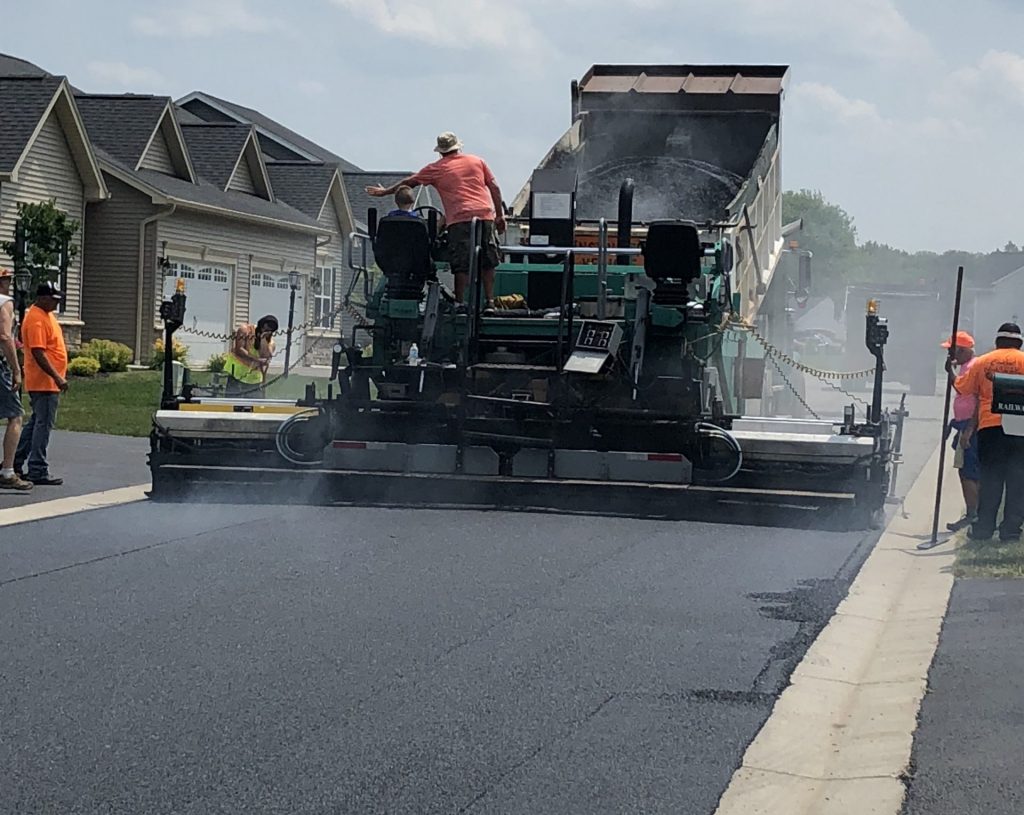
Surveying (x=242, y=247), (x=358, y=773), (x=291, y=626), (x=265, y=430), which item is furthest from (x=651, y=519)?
(x=242, y=247)

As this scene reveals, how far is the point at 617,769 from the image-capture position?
528 cm

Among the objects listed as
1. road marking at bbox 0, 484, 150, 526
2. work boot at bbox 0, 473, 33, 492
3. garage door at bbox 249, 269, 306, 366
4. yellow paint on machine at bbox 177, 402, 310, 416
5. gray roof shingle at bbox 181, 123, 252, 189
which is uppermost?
gray roof shingle at bbox 181, 123, 252, 189

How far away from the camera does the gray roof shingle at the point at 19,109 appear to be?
90.0 ft

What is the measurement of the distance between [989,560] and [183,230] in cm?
2468

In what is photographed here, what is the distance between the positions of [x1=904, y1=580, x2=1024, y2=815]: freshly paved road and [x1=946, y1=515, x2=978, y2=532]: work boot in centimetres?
315

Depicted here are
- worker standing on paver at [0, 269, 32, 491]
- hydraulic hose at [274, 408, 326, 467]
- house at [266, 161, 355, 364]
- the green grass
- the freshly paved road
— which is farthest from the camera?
house at [266, 161, 355, 364]

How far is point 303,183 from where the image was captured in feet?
132

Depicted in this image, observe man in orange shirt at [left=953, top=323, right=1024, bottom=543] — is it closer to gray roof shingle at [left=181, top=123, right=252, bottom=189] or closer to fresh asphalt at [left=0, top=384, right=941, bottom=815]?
fresh asphalt at [left=0, top=384, right=941, bottom=815]

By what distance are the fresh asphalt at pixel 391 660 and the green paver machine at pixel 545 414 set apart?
1.68 ft

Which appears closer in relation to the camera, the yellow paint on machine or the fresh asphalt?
the fresh asphalt

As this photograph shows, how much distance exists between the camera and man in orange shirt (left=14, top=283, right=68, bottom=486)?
12.5 m

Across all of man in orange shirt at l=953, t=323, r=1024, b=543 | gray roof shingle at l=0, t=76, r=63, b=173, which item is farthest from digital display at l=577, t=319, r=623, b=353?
gray roof shingle at l=0, t=76, r=63, b=173

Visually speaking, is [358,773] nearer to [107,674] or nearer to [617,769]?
[617,769]

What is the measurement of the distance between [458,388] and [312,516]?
4.90 ft
